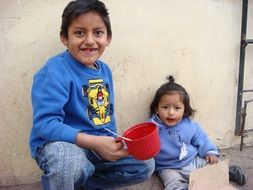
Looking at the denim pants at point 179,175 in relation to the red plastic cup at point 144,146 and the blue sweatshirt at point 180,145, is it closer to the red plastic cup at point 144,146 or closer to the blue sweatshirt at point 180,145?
the blue sweatshirt at point 180,145

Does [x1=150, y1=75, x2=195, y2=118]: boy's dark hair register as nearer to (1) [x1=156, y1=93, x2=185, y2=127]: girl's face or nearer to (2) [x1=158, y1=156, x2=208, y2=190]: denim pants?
(1) [x1=156, y1=93, x2=185, y2=127]: girl's face

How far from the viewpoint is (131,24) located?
218cm

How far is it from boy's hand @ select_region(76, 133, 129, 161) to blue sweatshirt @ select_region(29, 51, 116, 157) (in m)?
0.04

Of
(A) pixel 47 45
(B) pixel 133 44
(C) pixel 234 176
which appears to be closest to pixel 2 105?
(A) pixel 47 45

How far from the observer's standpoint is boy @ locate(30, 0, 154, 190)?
5.22 feet

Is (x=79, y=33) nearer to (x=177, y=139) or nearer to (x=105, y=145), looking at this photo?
(x=105, y=145)

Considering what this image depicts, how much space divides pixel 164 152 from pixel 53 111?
2.97 ft

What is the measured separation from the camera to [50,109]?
162 centimetres

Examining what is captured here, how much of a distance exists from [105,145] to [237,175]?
100cm

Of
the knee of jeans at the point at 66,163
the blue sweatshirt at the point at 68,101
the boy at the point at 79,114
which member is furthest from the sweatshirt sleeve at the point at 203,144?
the knee of jeans at the point at 66,163

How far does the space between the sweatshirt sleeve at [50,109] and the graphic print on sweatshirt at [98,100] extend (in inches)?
6.8

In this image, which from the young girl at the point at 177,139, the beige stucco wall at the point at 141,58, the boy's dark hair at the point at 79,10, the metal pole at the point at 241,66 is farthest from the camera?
the metal pole at the point at 241,66

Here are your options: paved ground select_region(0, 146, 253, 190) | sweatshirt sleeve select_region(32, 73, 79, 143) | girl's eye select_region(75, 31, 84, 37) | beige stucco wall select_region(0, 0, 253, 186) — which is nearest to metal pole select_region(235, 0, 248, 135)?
beige stucco wall select_region(0, 0, 253, 186)

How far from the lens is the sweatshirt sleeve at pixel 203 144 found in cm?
233
